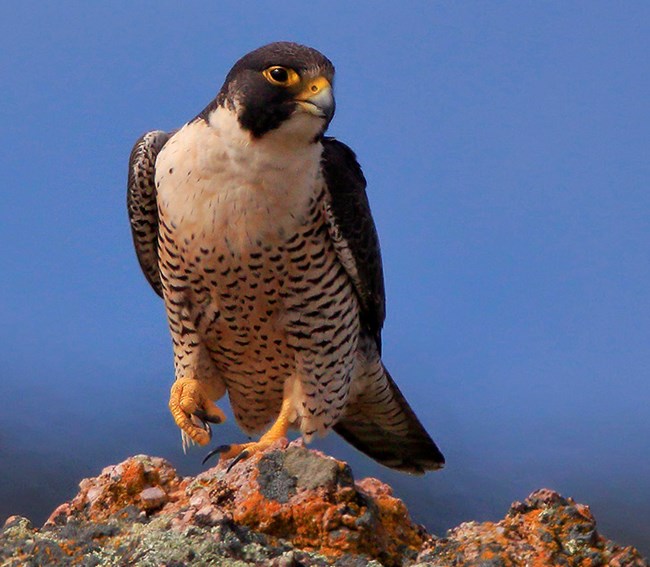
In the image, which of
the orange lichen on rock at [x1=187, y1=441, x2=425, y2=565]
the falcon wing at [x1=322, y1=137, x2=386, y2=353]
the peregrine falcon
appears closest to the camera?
the orange lichen on rock at [x1=187, y1=441, x2=425, y2=565]

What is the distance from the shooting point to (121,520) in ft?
11.8

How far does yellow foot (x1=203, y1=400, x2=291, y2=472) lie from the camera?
4.03 meters

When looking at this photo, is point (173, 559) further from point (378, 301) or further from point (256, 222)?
point (378, 301)

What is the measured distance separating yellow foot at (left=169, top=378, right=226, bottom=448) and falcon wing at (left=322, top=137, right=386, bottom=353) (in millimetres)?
979

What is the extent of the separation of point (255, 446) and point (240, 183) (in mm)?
1233

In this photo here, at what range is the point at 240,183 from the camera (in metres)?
4.88

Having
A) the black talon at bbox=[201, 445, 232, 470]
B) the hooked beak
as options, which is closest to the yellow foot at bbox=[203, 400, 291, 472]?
the black talon at bbox=[201, 445, 232, 470]

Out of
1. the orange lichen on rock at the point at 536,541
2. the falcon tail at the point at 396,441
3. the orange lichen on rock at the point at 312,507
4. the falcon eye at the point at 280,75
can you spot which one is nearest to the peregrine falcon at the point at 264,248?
the falcon eye at the point at 280,75

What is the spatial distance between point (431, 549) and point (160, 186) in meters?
2.44

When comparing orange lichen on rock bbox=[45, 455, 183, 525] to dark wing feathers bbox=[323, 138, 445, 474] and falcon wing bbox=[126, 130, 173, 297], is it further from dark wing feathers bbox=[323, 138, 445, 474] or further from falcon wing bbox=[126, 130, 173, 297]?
falcon wing bbox=[126, 130, 173, 297]

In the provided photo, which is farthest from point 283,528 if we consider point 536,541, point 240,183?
point 240,183

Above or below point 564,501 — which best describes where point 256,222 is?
above

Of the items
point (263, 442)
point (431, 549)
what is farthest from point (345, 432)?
point (431, 549)

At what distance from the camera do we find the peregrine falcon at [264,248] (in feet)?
15.6
